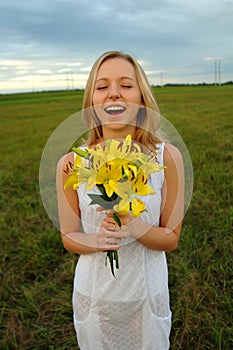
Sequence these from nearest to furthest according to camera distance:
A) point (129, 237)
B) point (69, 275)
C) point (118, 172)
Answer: point (118, 172)
point (129, 237)
point (69, 275)

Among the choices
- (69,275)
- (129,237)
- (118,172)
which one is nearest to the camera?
(118,172)

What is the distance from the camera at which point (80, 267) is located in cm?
154

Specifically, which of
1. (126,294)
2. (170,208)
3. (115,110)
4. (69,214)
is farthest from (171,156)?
(126,294)

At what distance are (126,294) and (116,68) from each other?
0.89m

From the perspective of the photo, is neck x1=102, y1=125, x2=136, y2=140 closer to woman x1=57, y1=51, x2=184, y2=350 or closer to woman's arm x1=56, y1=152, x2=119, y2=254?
woman x1=57, y1=51, x2=184, y2=350

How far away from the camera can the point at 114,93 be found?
1.31m

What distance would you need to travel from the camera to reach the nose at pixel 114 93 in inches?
51.4

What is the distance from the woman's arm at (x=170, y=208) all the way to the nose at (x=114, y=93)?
309 mm

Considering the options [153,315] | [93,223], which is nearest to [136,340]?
[153,315]

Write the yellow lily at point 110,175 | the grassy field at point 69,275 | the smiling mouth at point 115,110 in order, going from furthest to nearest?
1. the grassy field at point 69,275
2. the smiling mouth at point 115,110
3. the yellow lily at point 110,175

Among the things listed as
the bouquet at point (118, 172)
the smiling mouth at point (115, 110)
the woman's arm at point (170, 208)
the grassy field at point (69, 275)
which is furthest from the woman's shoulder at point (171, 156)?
the grassy field at point (69, 275)

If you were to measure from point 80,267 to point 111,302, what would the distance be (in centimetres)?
19

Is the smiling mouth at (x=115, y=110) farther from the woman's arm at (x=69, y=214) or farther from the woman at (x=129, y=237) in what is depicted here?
the woman's arm at (x=69, y=214)

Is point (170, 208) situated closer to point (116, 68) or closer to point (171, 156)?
point (171, 156)
